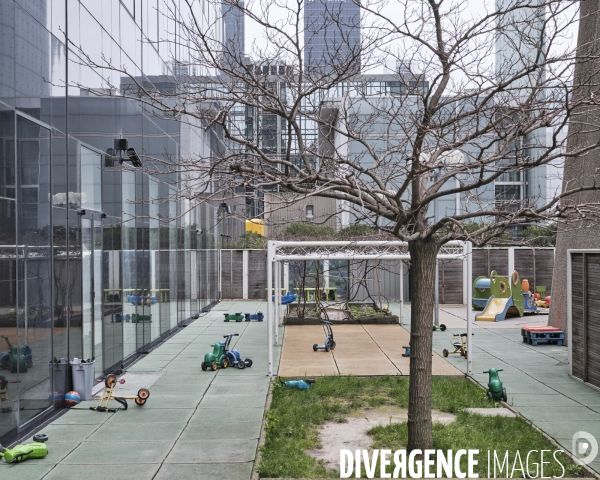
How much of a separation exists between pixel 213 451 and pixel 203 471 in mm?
754

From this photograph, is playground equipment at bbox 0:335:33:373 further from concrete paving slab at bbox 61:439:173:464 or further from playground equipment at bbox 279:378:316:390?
playground equipment at bbox 279:378:316:390

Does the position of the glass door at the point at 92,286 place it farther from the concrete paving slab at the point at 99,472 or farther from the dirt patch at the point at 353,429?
the dirt patch at the point at 353,429

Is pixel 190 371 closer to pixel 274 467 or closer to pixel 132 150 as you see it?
pixel 132 150

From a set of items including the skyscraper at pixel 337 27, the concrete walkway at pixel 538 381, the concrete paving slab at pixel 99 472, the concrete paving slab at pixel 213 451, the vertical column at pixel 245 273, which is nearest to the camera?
the concrete paving slab at pixel 99 472

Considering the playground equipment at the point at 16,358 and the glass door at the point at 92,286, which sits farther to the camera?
the glass door at the point at 92,286

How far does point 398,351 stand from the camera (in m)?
16.0

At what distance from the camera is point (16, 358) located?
8.83m

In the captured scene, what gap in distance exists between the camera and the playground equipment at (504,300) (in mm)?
23297

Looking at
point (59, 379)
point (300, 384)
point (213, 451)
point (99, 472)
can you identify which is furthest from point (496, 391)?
point (59, 379)

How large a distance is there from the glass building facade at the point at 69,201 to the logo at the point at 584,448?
4.94m

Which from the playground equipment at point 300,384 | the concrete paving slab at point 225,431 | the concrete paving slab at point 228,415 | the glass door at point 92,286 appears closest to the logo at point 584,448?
the concrete paving slab at point 225,431

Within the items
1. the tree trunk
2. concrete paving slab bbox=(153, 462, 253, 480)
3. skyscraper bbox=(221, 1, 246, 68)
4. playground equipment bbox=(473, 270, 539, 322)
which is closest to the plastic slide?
playground equipment bbox=(473, 270, 539, 322)

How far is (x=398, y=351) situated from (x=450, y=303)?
13.3 metres

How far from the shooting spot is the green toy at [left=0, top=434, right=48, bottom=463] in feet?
25.4
